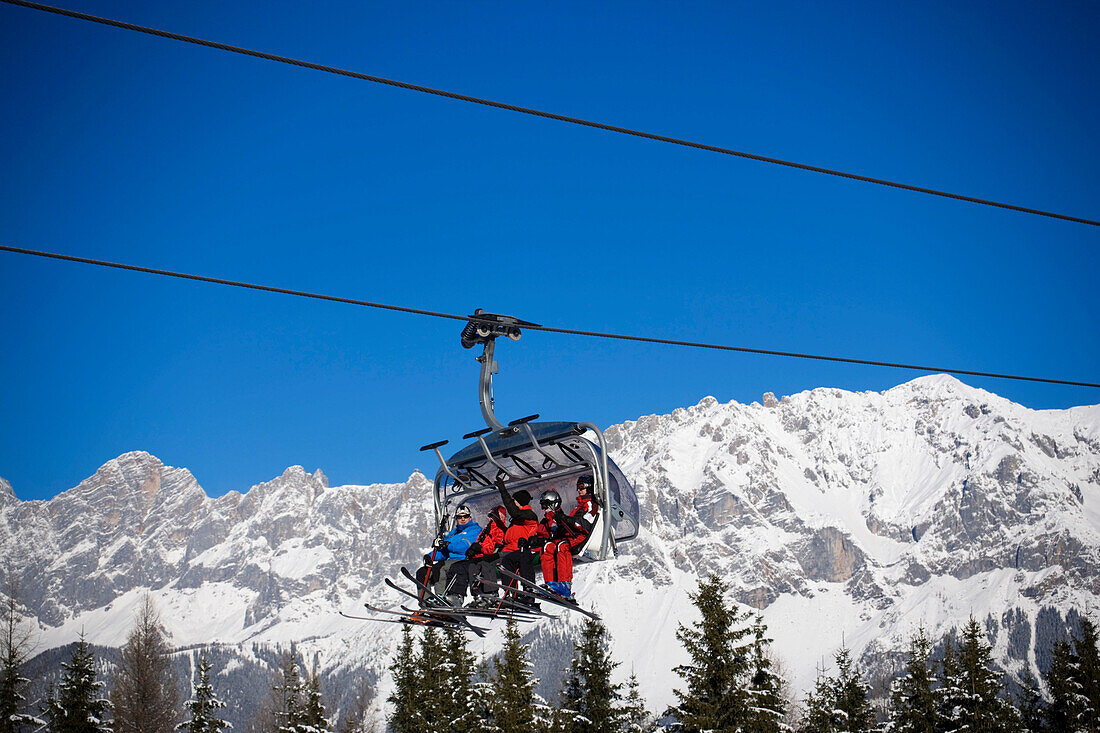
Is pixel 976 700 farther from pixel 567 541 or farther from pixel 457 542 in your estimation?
pixel 457 542

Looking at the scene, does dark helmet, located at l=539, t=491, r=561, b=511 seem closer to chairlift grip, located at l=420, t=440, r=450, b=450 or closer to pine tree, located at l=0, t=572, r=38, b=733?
chairlift grip, located at l=420, t=440, r=450, b=450

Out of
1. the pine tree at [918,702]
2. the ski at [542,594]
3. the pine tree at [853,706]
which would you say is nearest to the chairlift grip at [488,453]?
the ski at [542,594]

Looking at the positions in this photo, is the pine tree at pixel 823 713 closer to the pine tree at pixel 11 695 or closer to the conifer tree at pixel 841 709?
the conifer tree at pixel 841 709

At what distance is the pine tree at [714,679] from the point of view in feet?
117

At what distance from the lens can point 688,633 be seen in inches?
1510

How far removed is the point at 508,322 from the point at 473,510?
456cm

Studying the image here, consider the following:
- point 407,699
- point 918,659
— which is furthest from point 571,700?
point 918,659

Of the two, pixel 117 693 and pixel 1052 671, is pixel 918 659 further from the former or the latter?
pixel 117 693

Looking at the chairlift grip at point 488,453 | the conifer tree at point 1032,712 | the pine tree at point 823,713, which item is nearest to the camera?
the chairlift grip at point 488,453

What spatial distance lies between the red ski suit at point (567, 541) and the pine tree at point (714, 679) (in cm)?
1995

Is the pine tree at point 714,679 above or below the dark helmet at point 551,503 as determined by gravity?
below

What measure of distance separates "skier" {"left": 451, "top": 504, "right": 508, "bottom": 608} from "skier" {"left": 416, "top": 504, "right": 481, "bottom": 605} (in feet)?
0.31

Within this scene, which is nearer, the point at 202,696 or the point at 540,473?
the point at 540,473

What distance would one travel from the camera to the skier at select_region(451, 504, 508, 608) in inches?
680
